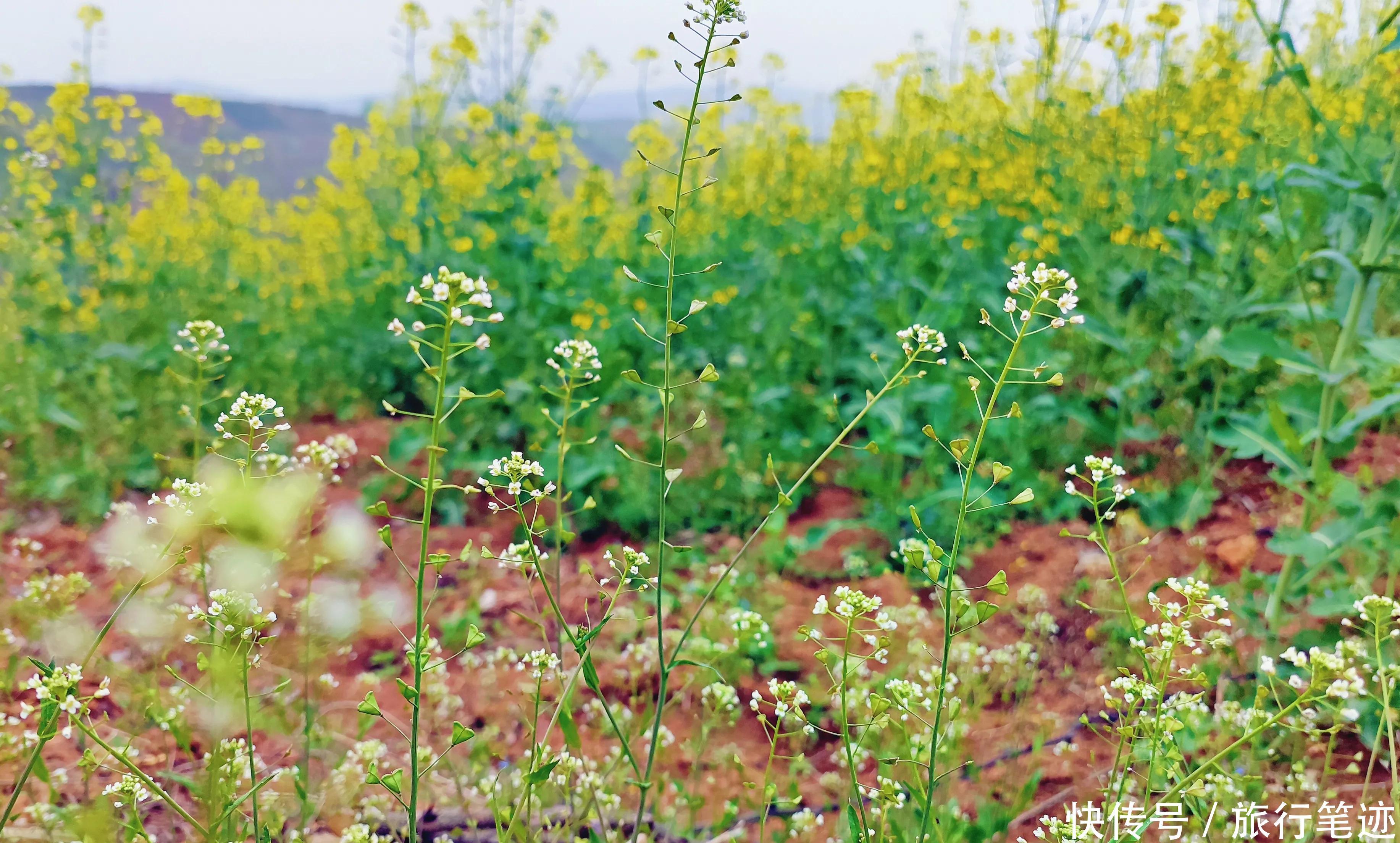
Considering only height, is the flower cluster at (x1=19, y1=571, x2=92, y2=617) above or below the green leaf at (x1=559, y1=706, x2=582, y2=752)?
below

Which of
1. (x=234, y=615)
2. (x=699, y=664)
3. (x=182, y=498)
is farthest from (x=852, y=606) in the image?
(x=182, y=498)

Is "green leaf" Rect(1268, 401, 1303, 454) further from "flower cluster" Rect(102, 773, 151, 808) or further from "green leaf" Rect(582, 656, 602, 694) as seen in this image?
"flower cluster" Rect(102, 773, 151, 808)

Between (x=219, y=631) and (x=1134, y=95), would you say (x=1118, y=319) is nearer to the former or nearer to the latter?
A: (x=1134, y=95)

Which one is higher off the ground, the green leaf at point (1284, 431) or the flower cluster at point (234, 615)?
the green leaf at point (1284, 431)

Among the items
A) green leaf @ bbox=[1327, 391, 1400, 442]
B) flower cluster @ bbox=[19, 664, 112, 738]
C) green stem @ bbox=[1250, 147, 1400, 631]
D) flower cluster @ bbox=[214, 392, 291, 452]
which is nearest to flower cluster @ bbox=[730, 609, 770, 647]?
flower cluster @ bbox=[214, 392, 291, 452]

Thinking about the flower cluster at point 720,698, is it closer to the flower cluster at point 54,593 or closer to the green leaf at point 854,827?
the green leaf at point 854,827

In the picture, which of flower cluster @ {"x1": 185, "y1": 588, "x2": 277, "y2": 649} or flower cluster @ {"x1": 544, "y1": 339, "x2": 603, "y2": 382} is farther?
flower cluster @ {"x1": 544, "y1": 339, "x2": 603, "y2": 382}

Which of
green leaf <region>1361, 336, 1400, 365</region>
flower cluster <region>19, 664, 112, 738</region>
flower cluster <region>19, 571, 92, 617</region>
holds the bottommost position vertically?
flower cluster <region>19, 571, 92, 617</region>

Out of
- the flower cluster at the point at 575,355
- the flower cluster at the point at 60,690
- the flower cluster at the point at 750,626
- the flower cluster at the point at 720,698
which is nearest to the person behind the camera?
the flower cluster at the point at 60,690

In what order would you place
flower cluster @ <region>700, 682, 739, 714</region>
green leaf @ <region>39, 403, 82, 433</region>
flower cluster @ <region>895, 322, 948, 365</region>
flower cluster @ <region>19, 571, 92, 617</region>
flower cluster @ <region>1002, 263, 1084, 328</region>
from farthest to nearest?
1. green leaf @ <region>39, 403, 82, 433</region>
2. flower cluster @ <region>19, 571, 92, 617</region>
3. flower cluster @ <region>700, 682, 739, 714</region>
4. flower cluster @ <region>895, 322, 948, 365</region>
5. flower cluster @ <region>1002, 263, 1084, 328</region>

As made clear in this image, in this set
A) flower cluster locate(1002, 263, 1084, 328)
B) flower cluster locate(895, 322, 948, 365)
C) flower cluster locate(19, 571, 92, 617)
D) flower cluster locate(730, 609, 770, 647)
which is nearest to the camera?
flower cluster locate(1002, 263, 1084, 328)

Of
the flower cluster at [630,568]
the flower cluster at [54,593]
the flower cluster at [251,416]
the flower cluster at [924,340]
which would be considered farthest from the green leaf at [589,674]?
the flower cluster at [54,593]

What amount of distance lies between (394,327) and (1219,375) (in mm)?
2873

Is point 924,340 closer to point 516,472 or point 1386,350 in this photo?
point 516,472
